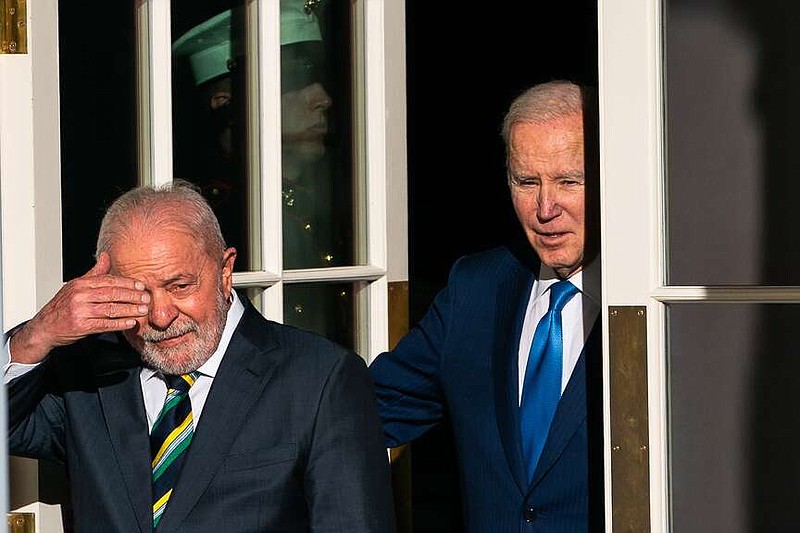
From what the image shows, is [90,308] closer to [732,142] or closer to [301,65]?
[301,65]

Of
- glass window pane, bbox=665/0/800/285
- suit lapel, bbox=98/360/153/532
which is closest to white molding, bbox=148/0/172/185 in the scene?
suit lapel, bbox=98/360/153/532

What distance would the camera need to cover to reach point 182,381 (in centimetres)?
229

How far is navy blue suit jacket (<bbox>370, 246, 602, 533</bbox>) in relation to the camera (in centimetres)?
247

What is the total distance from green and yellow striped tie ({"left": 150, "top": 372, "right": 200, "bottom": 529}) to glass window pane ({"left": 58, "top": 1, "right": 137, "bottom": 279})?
27 cm

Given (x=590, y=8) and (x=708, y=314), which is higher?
(x=590, y=8)

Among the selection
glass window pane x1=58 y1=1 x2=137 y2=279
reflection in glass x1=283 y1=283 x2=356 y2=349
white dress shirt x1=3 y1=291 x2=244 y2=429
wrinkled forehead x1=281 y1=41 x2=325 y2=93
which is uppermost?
wrinkled forehead x1=281 y1=41 x2=325 y2=93

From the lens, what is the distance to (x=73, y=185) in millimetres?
2309

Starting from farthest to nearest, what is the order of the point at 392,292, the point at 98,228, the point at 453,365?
the point at 392,292
the point at 453,365
the point at 98,228

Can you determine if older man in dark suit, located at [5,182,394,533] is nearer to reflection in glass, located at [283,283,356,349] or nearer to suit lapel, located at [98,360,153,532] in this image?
suit lapel, located at [98,360,153,532]

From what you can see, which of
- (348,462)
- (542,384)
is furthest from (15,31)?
(542,384)

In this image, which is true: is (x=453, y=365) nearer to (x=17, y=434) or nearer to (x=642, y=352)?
(x=642, y=352)

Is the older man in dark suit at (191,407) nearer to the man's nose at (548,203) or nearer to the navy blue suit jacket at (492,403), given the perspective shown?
the navy blue suit jacket at (492,403)

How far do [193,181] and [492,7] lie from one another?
294 cm

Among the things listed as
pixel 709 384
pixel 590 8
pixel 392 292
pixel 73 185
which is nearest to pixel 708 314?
pixel 709 384
